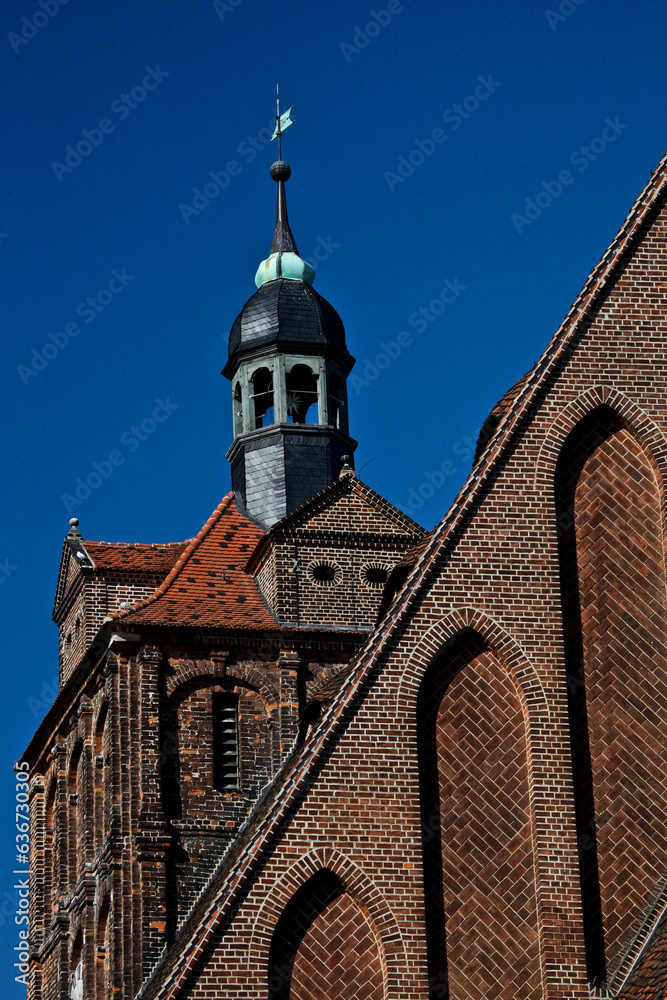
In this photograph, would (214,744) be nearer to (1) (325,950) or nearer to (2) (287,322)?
(2) (287,322)

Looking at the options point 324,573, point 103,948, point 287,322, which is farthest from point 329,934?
point 287,322

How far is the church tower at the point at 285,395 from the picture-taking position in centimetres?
4369

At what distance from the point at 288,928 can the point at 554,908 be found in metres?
2.35

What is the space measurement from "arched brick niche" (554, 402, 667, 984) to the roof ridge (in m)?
19.8

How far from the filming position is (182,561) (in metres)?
41.2

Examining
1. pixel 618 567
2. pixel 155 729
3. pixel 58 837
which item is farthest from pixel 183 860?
pixel 618 567

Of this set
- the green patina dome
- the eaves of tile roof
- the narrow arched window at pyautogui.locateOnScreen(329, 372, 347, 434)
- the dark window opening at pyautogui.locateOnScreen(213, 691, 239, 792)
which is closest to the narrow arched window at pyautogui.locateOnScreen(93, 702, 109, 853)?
the dark window opening at pyautogui.locateOnScreen(213, 691, 239, 792)

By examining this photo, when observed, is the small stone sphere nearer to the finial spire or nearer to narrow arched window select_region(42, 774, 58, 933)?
the finial spire

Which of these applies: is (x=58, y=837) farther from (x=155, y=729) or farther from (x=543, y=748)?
(x=543, y=748)

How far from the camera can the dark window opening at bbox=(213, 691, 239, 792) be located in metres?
37.8

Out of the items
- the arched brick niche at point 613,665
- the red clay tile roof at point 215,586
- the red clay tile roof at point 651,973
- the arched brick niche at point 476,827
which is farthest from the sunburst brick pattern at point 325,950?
the red clay tile roof at point 215,586

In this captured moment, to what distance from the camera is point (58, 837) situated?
4231 cm

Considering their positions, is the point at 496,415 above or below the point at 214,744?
below

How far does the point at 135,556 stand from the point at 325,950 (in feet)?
87.1
